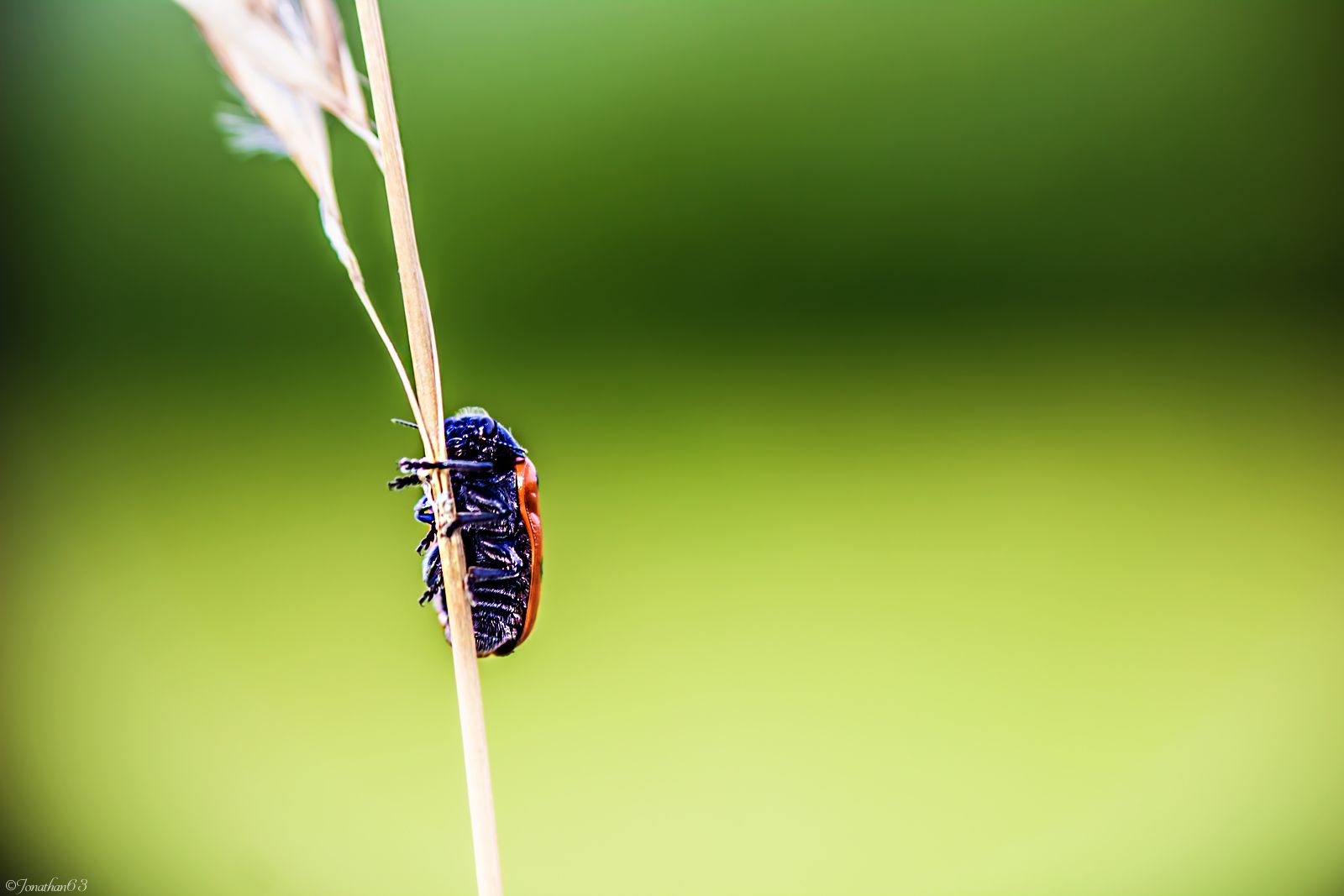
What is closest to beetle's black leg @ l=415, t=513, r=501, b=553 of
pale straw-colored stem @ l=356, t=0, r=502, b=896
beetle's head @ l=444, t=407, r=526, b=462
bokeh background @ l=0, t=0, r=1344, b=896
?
pale straw-colored stem @ l=356, t=0, r=502, b=896

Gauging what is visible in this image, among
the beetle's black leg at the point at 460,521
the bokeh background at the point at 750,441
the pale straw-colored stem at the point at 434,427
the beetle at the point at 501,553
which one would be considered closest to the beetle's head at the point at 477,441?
the beetle at the point at 501,553

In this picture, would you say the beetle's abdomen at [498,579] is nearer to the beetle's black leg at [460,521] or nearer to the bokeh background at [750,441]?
the beetle's black leg at [460,521]

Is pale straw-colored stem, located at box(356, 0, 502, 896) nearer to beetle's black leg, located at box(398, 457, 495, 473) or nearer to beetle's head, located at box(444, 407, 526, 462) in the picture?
beetle's black leg, located at box(398, 457, 495, 473)

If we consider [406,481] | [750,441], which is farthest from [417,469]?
[750,441]

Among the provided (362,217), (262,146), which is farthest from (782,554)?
(262,146)

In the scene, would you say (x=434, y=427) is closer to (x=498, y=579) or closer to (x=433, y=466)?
(x=433, y=466)

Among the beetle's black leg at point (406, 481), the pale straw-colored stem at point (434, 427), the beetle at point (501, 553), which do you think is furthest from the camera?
the beetle at point (501, 553)

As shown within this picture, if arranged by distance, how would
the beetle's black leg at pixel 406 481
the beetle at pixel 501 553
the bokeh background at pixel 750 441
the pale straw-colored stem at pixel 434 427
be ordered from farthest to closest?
the bokeh background at pixel 750 441, the beetle at pixel 501 553, the beetle's black leg at pixel 406 481, the pale straw-colored stem at pixel 434 427

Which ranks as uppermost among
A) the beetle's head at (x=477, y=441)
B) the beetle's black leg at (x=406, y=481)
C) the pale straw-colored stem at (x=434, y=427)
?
the beetle's head at (x=477, y=441)
